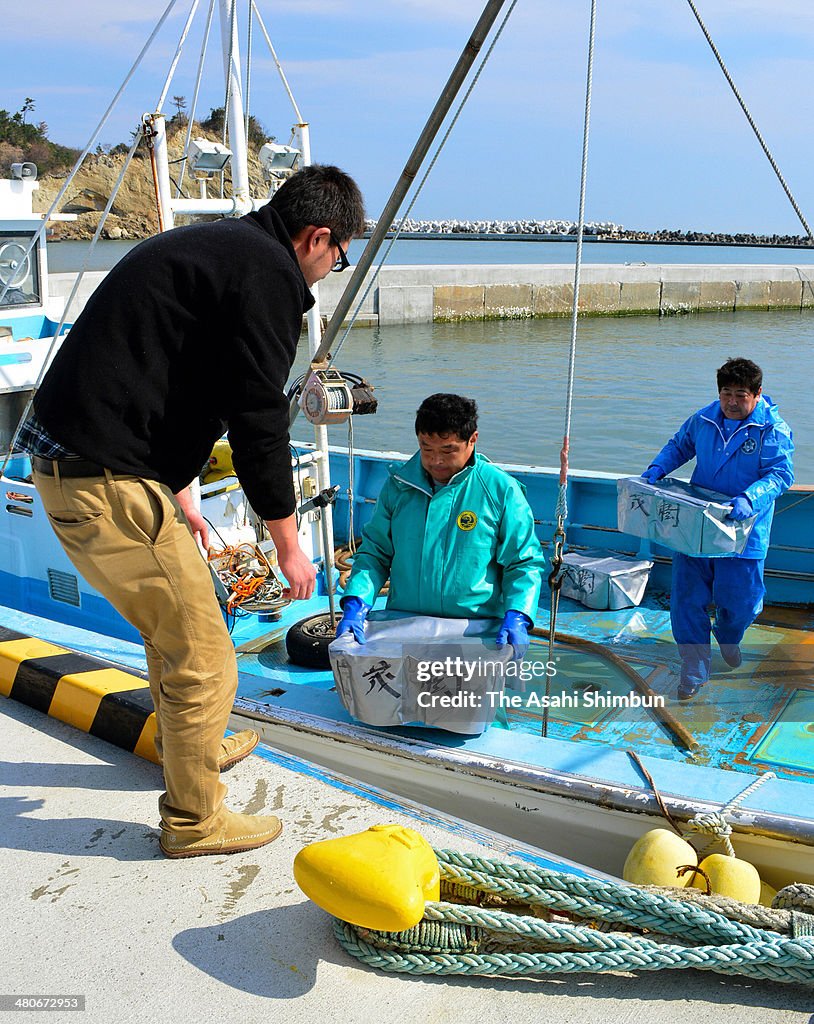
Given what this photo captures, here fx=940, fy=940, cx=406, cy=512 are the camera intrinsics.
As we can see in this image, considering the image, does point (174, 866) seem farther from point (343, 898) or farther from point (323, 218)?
point (323, 218)

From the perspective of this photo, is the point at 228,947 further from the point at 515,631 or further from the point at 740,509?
the point at 740,509

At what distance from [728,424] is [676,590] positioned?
911mm

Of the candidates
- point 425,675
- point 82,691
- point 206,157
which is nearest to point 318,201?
point 425,675

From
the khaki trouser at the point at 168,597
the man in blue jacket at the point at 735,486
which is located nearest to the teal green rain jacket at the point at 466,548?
the khaki trouser at the point at 168,597

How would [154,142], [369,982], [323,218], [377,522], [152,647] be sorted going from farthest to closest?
1. [154,142]
2. [377,522]
3. [152,647]
4. [323,218]
5. [369,982]

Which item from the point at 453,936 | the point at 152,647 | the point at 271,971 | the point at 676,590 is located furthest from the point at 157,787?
the point at 676,590

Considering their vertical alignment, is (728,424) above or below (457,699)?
above

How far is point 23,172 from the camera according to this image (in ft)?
22.7

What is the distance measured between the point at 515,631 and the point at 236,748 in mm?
1076

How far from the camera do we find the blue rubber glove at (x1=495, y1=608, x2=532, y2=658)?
11.3 ft

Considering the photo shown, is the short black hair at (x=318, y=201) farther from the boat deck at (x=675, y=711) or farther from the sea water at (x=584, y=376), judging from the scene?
the sea water at (x=584, y=376)

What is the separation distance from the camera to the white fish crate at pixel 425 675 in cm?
340

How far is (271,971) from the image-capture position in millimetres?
2203

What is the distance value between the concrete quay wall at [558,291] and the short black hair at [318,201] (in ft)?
79.1
